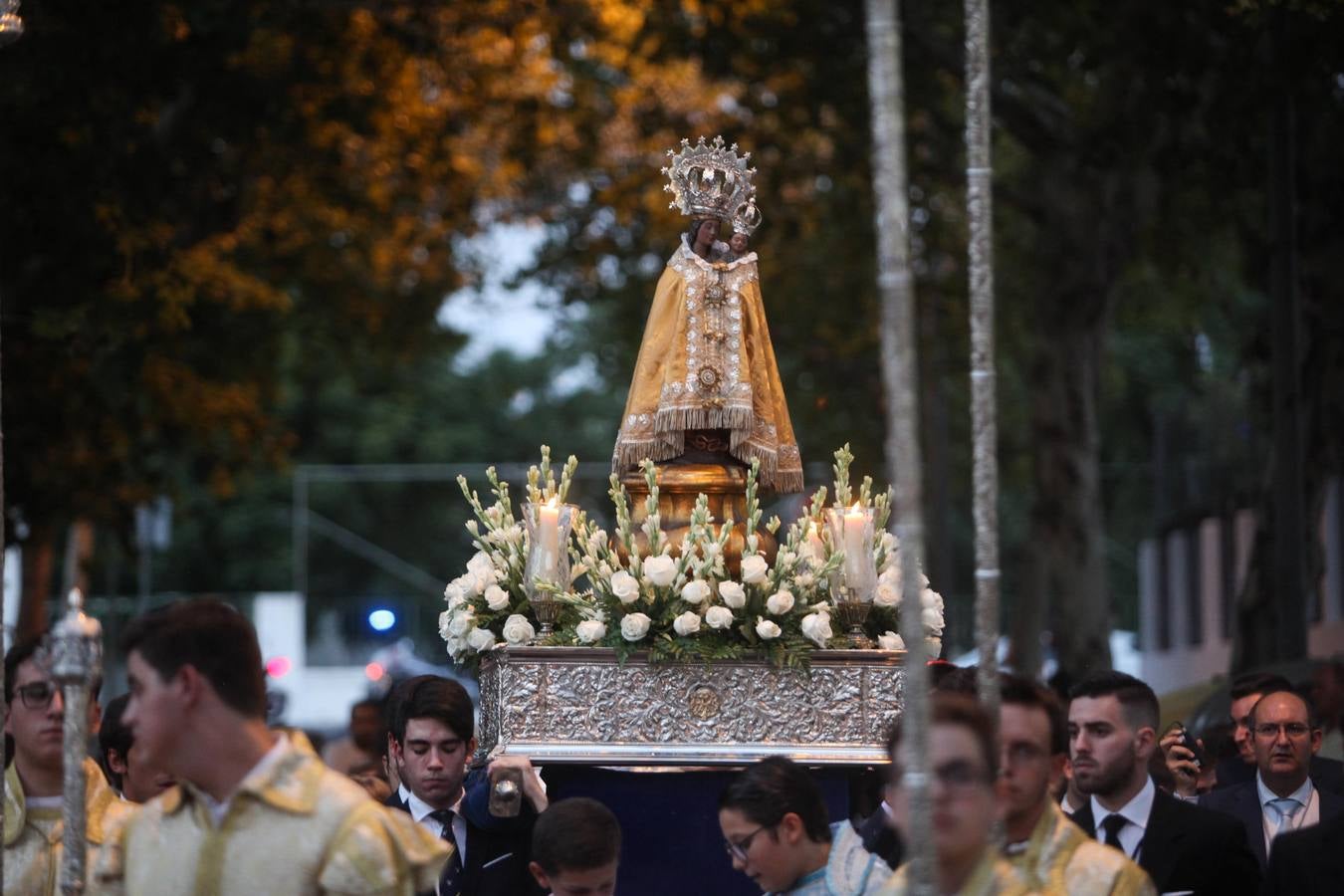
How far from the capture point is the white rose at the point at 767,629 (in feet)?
30.6

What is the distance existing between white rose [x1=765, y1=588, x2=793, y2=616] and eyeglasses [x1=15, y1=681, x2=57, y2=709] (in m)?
2.80

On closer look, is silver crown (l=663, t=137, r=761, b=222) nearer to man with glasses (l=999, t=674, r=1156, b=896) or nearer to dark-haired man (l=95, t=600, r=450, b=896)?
man with glasses (l=999, t=674, r=1156, b=896)

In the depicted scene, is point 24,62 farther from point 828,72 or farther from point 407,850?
point 407,850

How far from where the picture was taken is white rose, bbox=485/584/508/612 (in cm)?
962

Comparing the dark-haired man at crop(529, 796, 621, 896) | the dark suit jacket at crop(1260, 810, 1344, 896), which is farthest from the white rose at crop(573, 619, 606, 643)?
the dark suit jacket at crop(1260, 810, 1344, 896)

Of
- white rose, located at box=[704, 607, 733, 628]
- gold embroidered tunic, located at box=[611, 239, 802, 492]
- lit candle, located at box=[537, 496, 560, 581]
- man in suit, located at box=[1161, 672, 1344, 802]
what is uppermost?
gold embroidered tunic, located at box=[611, 239, 802, 492]

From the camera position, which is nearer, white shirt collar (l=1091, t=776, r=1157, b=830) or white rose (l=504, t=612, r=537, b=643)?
white shirt collar (l=1091, t=776, r=1157, b=830)

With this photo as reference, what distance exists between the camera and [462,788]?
8914 mm

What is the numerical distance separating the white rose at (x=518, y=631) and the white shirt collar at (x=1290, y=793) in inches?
107

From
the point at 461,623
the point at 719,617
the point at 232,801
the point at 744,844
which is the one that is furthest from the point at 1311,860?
the point at 461,623

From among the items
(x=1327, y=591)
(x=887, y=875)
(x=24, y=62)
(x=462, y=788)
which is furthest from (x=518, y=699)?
(x=1327, y=591)

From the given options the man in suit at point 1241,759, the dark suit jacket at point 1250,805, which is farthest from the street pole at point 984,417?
the man in suit at point 1241,759

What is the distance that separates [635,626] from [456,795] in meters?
0.97

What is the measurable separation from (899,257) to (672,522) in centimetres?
464
